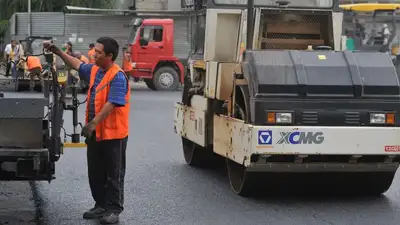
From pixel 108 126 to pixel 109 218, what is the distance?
2.77ft

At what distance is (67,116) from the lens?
17.0 metres

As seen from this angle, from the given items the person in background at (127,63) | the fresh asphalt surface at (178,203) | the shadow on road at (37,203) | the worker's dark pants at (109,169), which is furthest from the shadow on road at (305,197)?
the person in background at (127,63)

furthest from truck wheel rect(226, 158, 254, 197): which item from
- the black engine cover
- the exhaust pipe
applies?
the exhaust pipe

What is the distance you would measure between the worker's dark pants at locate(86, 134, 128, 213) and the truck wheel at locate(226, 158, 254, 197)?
5.20 feet

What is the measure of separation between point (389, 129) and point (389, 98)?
361mm

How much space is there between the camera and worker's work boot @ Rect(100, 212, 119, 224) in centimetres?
739

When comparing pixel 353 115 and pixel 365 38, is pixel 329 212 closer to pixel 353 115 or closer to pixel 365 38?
pixel 353 115

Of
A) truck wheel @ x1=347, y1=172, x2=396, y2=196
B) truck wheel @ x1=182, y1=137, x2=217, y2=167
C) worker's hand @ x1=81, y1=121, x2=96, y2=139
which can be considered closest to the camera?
worker's hand @ x1=81, y1=121, x2=96, y2=139

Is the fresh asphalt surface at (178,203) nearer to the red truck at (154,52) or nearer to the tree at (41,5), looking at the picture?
the red truck at (154,52)

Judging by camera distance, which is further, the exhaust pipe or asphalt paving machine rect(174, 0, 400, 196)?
the exhaust pipe

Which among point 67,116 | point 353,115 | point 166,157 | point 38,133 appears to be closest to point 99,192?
point 38,133

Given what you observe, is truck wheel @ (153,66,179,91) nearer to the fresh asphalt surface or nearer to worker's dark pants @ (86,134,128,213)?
the fresh asphalt surface

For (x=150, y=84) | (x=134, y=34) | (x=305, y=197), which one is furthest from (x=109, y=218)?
(x=150, y=84)

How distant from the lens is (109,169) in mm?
7414
